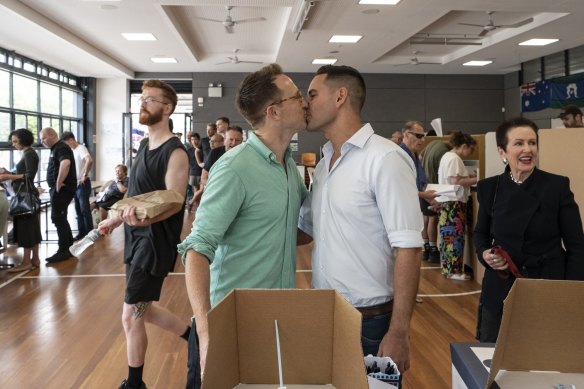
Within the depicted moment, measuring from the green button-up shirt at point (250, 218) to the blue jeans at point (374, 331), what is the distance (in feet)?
0.93

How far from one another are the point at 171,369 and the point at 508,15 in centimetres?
895

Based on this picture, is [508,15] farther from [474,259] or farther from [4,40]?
[4,40]

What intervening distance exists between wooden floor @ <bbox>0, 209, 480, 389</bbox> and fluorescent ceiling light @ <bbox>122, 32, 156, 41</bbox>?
5.45 m

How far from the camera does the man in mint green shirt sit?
4.54ft

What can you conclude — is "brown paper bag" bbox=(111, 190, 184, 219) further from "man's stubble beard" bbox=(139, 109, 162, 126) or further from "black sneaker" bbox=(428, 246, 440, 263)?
"black sneaker" bbox=(428, 246, 440, 263)

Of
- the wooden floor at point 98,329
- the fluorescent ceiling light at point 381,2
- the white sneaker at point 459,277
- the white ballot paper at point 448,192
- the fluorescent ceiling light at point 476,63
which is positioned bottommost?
the wooden floor at point 98,329

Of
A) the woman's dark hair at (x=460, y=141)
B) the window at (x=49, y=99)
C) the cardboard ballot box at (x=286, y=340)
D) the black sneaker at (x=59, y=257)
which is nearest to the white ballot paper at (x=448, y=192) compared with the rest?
the woman's dark hair at (x=460, y=141)

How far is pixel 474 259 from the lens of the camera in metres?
5.67

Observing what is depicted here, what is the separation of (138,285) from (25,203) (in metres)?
4.06

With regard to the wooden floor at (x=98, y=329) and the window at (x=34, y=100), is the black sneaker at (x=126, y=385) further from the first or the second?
the window at (x=34, y=100)

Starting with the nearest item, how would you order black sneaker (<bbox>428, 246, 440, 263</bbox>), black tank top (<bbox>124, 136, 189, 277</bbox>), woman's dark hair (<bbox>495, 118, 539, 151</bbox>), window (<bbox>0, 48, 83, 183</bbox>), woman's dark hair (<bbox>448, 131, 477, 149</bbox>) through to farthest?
woman's dark hair (<bbox>495, 118, 539, 151</bbox>) < black tank top (<bbox>124, 136, 189, 277</bbox>) < woman's dark hair (<bbox>448, 131, 477, 149</bbox>) < black sneaker (<bbox>428, 246, 440, 263</bbox>) < window (<bbox>0, 48, 83, 183</bbox>)

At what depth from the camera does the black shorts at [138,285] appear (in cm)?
262

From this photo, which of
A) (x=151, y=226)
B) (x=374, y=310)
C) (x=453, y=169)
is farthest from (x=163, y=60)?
(x=374, y=310)

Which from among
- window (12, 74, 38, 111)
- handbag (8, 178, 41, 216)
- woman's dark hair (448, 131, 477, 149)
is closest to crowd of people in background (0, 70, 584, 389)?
woman's dark hair (448, 131, 477, 149)
